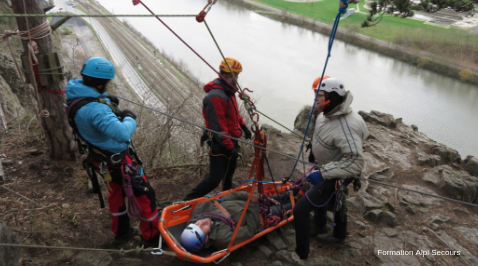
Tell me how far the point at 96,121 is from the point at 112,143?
299mm

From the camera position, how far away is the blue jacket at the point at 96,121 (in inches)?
93.8

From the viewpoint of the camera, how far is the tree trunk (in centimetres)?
330

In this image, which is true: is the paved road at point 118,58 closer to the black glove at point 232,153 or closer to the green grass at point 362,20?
the black glove at point 232,153

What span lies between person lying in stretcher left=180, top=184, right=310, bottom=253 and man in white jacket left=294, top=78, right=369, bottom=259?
446mm

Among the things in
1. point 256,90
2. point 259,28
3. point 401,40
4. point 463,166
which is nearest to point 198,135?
point 463,166

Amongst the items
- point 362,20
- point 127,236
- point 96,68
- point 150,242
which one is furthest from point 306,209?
point 362,20

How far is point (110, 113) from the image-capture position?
8.05ft

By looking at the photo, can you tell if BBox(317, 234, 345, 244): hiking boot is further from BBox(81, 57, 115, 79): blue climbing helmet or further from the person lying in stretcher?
BBox(81, 57, 115, 79): blue climbing helmet

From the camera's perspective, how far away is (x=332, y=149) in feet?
9.49

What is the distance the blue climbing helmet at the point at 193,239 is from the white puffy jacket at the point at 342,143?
49.7 inches

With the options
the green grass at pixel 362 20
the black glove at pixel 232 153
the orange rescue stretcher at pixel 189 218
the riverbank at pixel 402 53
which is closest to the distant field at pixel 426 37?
the green grass at pixel 362 20

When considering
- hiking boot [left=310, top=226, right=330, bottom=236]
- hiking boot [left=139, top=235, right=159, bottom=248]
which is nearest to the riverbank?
hiking boot [left=310, top=226, right=330, bottom=236]

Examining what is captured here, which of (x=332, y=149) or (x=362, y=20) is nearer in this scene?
(x=332, y=149)

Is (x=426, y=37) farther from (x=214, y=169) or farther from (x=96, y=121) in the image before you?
(x=96, y=121)
